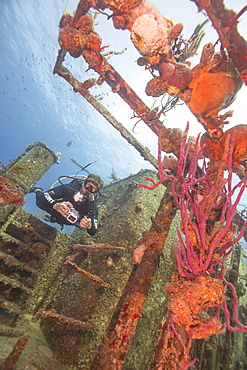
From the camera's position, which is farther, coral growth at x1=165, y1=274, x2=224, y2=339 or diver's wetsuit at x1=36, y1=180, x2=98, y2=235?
diver's wetsuit at x1=36, y1=180, x2=98, y2=235

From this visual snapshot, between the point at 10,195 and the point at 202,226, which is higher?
the point at 202,226

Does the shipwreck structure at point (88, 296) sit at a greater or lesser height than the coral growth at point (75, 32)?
lesser

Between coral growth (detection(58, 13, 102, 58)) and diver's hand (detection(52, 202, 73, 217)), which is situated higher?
coral growth (detection(58, 13, 102, 58))

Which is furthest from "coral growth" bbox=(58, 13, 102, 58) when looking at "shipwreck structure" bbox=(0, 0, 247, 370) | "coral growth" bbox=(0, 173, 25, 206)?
"coral growth" bbox=(0, 173, 25, 206)

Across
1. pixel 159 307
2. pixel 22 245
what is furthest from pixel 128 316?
pixel 22 245

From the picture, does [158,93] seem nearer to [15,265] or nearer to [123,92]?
[123,92]

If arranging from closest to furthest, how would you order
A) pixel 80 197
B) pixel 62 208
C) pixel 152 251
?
1. pixel 152 251
2. pixel 62 208
3. pixel 80 197

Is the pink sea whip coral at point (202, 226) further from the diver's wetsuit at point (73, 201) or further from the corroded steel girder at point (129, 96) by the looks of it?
the diver's wetsuit at point (73, 201)

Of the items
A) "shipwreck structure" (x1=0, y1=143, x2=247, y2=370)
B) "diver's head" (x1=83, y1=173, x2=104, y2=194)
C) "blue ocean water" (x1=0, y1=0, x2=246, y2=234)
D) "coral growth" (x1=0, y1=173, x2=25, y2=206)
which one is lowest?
"shipwreck structure" (x1=0, y1=143, x2=247, y2=370)

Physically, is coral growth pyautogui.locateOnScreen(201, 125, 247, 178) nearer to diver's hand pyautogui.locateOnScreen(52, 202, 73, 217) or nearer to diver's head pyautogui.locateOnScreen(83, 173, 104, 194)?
diver's head pyautogui.locateOnScreen(83, 173, 104, 194)

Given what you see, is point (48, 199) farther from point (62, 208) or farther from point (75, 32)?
point (75, 32)

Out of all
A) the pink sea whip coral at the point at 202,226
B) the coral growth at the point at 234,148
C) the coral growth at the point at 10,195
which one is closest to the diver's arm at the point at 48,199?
the coral growth at the point at 10,195

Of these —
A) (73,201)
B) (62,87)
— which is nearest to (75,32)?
(73,201)

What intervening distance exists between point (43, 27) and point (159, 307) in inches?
2062
